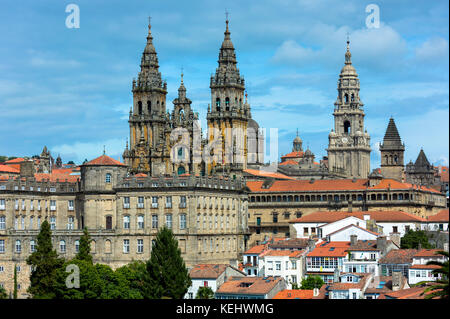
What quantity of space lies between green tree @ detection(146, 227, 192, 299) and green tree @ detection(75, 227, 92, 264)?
11.8 metres

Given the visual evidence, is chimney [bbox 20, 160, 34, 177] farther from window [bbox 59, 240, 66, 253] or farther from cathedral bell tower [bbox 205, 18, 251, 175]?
cathedral bell tower [bbox 205, 18, 251, 175]

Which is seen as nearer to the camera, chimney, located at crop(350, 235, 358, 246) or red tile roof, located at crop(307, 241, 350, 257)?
red tile roof, located at crop(307, 241, 350, 257)

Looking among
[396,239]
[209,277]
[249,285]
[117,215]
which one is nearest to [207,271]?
[209,277]

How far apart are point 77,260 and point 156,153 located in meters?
53.7

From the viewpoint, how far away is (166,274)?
92.4 meters

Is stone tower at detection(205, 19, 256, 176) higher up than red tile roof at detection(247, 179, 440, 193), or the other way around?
stone tower at detection(205, 19, 256, 176)

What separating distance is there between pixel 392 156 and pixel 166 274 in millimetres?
79512

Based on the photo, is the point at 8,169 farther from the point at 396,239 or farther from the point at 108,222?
the point at 396,239

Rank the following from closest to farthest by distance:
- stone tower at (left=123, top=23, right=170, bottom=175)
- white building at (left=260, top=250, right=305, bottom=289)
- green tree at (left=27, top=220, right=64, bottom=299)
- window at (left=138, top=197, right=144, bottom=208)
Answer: green tree at (left=27, top=220, right=64, bottom=299)
white building at (left=260, top=250, right=305, bottom=289)
window at (left=138, top=197, right=144, bottom=208)
stone tower at (left=123, top=23, right=170, bottom=175)

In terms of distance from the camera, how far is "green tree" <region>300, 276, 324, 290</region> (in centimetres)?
9502

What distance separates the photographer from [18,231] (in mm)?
118688

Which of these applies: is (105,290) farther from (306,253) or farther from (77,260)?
(306,253)

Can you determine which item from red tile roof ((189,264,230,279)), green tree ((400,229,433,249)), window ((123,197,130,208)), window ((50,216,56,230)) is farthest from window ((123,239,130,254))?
green tree ((400,229,433,249))
